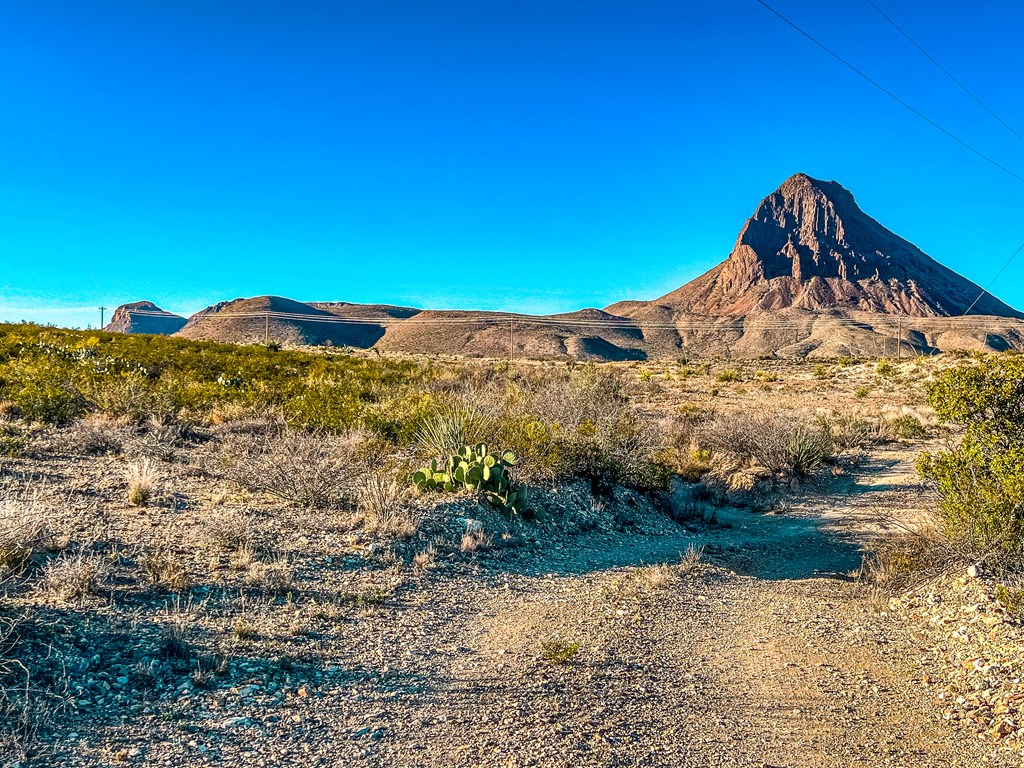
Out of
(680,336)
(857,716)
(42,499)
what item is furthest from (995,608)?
(680,336)

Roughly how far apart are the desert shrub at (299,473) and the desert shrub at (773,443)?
8.70m

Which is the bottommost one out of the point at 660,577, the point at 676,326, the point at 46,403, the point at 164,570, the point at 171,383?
the point at 660,577

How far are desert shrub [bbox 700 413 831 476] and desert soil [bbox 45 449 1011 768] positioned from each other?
6.79 meters

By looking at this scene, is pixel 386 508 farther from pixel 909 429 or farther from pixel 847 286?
pixel 847 286

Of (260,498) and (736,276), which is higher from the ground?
(736,276)

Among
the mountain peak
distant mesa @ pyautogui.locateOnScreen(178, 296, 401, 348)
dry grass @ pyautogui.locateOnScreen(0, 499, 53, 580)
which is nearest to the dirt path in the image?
dry grass @ pyautogui.locateOnScreen(0, 499, 53, 580)

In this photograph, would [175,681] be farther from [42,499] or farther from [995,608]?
[995,608]

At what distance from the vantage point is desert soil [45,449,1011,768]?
3.79 meters

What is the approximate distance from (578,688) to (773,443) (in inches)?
417

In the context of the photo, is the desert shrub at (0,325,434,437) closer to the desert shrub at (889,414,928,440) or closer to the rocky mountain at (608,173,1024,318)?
the desert shrub at (889,414,928,440)

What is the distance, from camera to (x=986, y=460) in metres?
6.43

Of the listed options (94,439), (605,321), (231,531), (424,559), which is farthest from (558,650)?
(605,321)

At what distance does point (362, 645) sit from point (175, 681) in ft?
4.33

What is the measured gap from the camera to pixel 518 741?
12.8 ft
